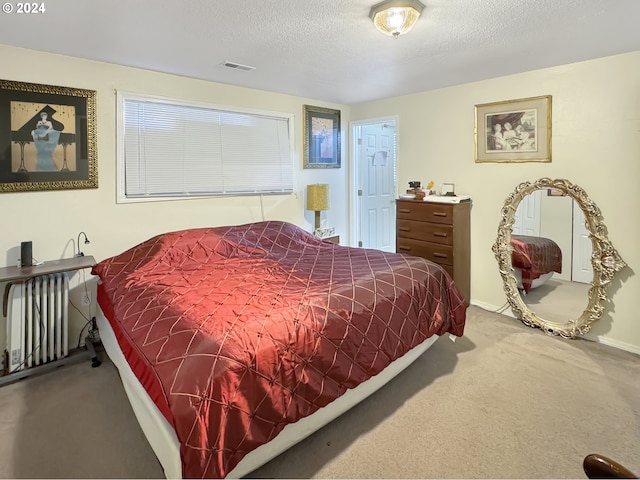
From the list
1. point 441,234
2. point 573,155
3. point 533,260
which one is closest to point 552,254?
point 533,260

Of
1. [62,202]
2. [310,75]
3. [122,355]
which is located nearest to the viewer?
[122,355]

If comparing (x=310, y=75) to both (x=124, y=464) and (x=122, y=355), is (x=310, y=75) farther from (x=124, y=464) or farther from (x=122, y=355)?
(x=124, y=464)

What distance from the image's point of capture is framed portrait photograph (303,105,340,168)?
14.9 feet

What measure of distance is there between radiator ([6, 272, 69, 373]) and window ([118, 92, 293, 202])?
34.8 inches

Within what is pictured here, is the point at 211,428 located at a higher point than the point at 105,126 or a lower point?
lower

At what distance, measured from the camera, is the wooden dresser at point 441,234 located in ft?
12.4

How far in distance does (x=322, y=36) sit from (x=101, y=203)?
217 centimetres

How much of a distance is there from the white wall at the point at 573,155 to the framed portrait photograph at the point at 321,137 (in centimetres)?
112

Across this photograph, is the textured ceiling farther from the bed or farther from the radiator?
the radiator

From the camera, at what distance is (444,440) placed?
2.04 metres

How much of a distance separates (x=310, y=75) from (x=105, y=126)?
5.82 feet

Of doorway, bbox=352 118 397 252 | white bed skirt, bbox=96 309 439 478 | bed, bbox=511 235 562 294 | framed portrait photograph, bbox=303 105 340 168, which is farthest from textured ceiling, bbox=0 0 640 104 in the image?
white bed skirt, bbox=96 309 439 478

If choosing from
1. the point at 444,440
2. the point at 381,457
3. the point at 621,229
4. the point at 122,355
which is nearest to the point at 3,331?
the point at 122,355

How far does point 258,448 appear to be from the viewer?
1700 mm
